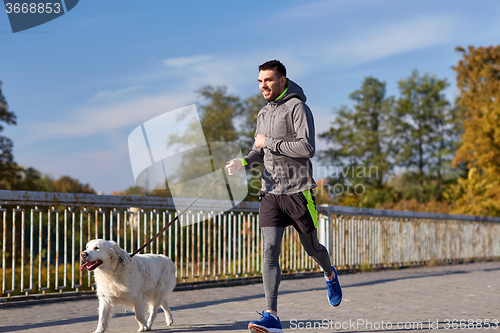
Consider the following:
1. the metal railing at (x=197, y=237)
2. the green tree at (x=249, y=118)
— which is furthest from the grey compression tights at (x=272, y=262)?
the green tree at (x=249, y=118)

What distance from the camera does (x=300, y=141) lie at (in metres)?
4.26

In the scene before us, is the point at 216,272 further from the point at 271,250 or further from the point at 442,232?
the point at 442,232

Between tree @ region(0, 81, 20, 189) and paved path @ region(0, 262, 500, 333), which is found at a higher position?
tree @ region(0, 81, 20, 189)

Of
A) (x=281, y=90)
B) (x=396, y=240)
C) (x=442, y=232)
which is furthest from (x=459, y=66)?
(x=281, y=90)

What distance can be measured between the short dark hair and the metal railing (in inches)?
140

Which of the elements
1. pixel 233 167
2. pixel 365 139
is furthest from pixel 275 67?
pixel 365 139

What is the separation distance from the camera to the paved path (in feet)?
16.0

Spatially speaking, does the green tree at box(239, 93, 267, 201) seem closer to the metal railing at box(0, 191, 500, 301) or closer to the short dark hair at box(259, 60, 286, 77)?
the metal railing at box(0, 191, 500, 301)

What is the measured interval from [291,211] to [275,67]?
1.18m

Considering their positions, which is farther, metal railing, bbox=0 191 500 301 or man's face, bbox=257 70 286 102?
metal railing, bbox=0 191 500 301

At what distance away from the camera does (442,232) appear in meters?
16.6

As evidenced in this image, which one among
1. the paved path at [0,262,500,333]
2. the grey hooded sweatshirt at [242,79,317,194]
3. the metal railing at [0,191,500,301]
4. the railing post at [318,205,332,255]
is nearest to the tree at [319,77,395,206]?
the metal railing at [0,191,500,301]

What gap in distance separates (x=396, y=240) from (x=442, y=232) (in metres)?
2.87

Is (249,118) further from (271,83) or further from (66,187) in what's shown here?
(271,83)
